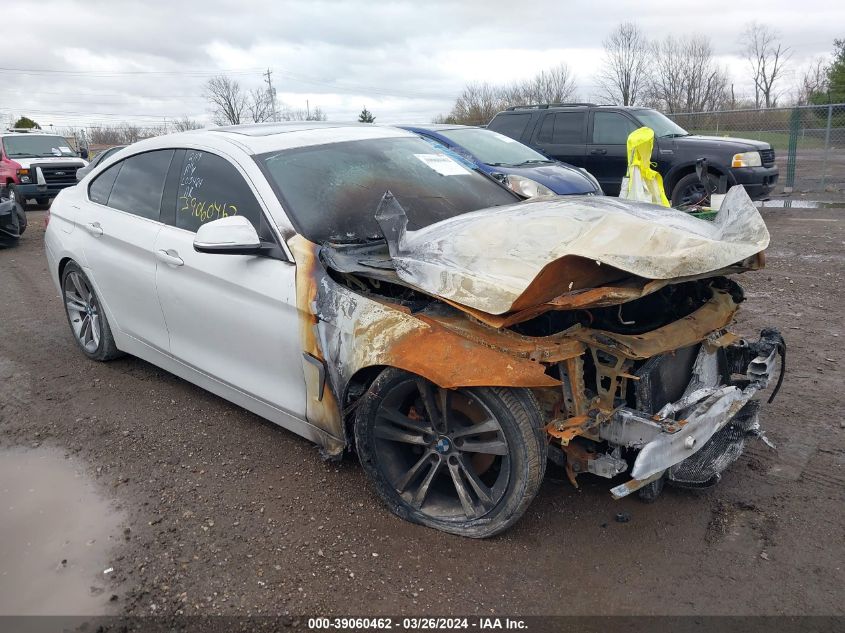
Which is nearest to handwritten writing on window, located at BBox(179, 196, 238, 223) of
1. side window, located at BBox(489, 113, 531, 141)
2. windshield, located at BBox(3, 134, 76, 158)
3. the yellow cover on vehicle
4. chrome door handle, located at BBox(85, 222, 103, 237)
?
chrome door handle, located at BBox(85, 222, 103, 237)

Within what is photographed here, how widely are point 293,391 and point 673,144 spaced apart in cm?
1001

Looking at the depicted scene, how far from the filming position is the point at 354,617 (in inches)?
105

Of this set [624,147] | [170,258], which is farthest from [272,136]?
[624,147]

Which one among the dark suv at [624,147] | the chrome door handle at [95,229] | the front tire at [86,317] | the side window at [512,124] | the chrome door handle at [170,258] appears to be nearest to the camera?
the chrome door handle at [170,258]

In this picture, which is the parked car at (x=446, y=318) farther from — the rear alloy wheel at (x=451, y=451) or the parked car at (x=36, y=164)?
the parked car at (x=36, y=164)

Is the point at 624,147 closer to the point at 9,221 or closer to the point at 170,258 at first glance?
the point at 170,258

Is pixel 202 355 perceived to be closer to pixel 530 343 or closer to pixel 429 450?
pixel 429 450

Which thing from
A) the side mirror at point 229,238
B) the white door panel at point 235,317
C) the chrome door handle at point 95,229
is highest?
the side mirror at point 229,238

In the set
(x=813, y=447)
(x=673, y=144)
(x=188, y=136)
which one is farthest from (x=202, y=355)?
(x=673, y=144)

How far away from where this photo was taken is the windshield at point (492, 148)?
29.9 ft

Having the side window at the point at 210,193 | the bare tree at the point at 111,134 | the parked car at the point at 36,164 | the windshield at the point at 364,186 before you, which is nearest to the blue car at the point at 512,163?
the windshield at the point at 364,186

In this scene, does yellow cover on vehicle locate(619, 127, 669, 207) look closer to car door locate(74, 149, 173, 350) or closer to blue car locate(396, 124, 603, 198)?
blue car locate(396, 124, 603, 198)

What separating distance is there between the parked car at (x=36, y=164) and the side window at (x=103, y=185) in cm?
1290

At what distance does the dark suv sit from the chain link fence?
3.38 meters
